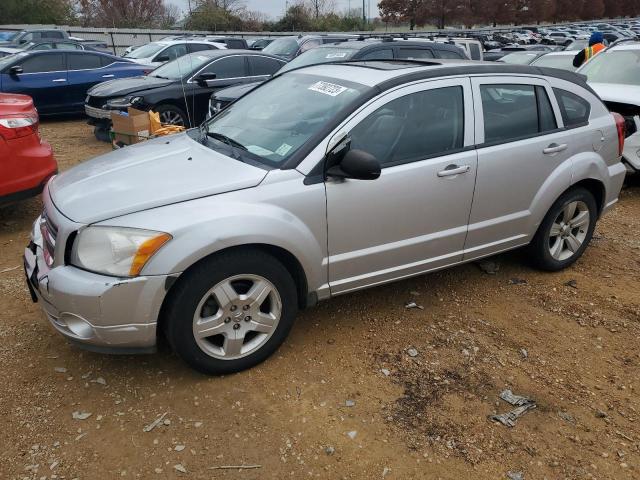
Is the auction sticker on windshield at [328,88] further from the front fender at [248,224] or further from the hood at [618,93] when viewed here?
the hood at [618,93]

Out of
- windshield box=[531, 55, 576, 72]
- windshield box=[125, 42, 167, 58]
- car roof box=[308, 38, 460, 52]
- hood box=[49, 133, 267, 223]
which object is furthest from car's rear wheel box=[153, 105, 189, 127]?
windshield box=[125, 42, 167, 58]

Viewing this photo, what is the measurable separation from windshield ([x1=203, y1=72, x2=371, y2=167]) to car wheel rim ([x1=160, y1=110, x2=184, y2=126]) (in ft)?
17.1

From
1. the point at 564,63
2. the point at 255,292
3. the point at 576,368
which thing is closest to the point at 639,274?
the point at 576,368

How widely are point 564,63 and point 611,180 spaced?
6.61 metres

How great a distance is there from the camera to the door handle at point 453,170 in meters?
3.44

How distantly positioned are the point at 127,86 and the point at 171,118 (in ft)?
3.37

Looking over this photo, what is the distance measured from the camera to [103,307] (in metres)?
2.62

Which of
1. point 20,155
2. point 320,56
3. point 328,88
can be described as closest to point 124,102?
point 320,56

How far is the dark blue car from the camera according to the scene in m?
10.6

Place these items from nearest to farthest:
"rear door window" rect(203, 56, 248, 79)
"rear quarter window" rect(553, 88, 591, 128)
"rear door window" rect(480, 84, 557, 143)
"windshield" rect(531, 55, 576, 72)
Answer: "rear door window" rect(480, 84, 557, 143) → "rear quarter window" rect(553, 88, 591, 128) → "rear door window" rect(203, 56, 248, 79) → "windshield" rect(531, 55, 576, 72)

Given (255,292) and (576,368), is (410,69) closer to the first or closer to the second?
(255,292)

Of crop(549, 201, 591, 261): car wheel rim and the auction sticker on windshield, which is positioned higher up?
the auction sticker on windshield

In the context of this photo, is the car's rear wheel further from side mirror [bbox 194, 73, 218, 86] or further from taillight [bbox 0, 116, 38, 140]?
taillight [bbox 0, 116, 38, 140]

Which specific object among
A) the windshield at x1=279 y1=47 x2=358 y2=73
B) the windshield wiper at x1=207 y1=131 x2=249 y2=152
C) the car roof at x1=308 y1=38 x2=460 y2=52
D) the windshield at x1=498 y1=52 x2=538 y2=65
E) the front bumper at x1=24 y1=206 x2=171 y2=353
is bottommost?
the front bumper at x1=24 y1=206 x2=171 y2=353
